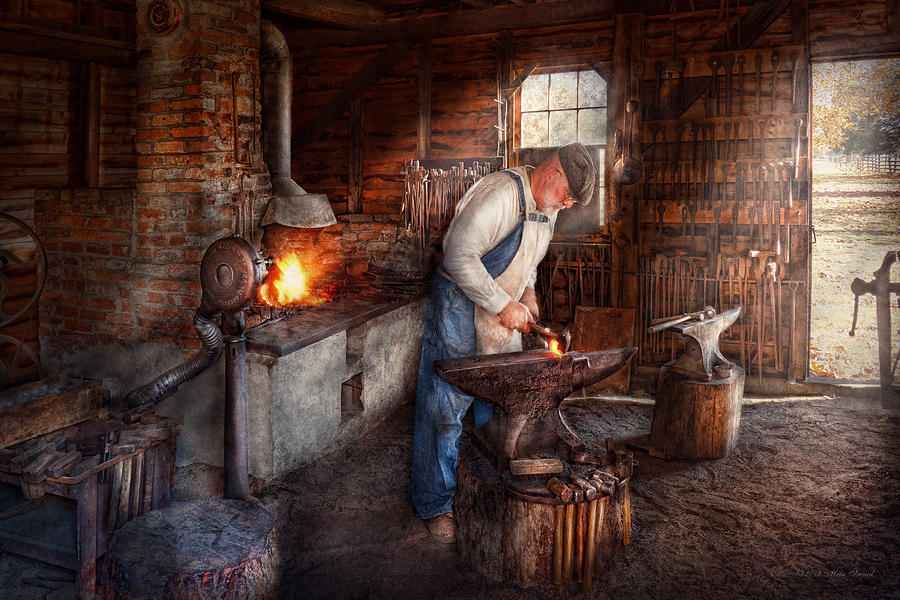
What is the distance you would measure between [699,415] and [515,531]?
226 cm

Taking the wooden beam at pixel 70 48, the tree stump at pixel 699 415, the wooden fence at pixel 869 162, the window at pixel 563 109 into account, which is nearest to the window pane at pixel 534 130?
the window at pixel 563 109

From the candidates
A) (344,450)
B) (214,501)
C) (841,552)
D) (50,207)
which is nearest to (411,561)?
(214,501)

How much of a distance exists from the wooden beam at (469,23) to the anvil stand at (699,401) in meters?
3.48

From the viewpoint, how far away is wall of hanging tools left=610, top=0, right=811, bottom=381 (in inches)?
246

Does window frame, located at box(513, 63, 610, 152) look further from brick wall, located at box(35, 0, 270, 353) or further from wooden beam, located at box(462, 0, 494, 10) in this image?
brick wall, located at box(35, 0, 270, 353)

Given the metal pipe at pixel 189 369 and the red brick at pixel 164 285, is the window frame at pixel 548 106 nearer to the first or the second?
the red brick at pixel 164 285

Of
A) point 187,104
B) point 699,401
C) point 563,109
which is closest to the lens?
point 187,104

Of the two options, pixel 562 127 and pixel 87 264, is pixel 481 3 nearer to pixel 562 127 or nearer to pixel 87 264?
pixel 562 127

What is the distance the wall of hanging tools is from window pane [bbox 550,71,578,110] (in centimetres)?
52

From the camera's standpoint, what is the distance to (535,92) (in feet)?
23.0

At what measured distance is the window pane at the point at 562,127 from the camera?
272 inches

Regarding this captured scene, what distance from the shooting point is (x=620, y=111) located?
6.59 meters

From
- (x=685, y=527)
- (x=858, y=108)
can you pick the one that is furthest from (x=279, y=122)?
(x=858, y=108)

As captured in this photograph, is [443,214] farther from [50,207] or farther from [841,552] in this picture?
[841,552]
